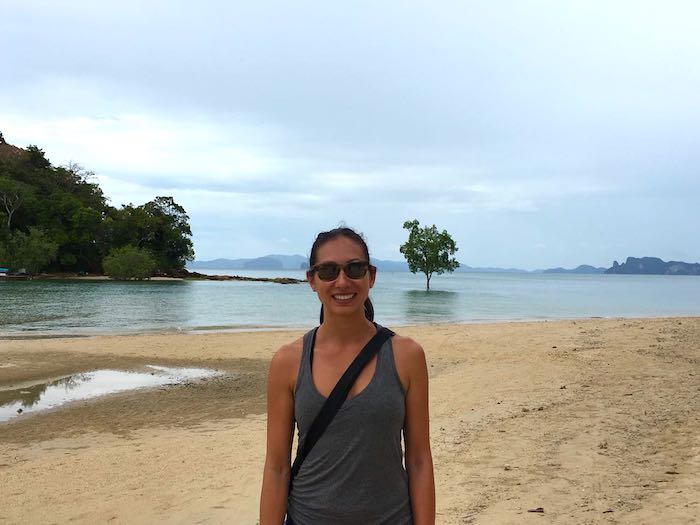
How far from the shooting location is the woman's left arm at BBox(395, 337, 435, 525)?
6.53 ft

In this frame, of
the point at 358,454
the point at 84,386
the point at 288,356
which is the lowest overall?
the point at 84,386

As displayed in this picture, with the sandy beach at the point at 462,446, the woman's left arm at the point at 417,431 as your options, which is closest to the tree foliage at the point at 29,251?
the sandy beach at the point at 462,446

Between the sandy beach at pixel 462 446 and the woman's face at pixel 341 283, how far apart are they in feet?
9.83

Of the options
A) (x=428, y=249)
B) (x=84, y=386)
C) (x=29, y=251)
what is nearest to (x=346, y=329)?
(x=84, y=386)

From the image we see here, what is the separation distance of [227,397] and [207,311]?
2429cm

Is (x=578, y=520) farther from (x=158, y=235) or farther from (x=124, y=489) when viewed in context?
(x=158, y=235)

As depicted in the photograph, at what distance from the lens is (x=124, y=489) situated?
5.50 metres

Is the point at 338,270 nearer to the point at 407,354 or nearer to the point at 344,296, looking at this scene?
the point at 344,296

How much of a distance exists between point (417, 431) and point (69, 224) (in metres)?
87.8

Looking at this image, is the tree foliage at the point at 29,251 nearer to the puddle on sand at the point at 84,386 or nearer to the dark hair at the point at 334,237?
the puddle on sand at the point at 84,386

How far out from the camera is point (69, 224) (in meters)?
80.2

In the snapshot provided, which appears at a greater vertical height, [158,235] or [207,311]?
[158,235]

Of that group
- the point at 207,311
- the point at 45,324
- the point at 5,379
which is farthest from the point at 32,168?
the point at 5,379

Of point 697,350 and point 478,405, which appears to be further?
point 697,350
